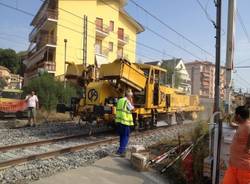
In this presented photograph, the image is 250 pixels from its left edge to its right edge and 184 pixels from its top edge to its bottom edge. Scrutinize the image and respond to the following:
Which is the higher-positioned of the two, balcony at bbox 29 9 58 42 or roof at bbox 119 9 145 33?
roof at bbox 119 9 145 33

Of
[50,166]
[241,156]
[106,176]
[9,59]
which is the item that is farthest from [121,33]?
[241,156]

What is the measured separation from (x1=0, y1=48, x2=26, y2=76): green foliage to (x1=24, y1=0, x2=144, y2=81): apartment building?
3380cm

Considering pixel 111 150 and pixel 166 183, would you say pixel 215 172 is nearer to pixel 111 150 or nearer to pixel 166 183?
pixel 166 183

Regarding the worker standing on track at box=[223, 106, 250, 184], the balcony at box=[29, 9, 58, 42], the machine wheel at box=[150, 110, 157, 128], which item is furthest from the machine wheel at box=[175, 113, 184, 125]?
the balcony at box=[29, 9, 58, 42]

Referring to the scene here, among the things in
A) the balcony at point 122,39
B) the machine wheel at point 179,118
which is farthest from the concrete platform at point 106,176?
the balcony at point 122,39

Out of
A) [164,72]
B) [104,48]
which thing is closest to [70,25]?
[104,48]

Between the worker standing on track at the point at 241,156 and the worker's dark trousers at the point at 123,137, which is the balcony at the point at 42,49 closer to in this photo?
the worker's dark trousers at the point at 123,137

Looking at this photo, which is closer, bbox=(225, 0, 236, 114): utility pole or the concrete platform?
the concrete platform

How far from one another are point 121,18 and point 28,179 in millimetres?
51921

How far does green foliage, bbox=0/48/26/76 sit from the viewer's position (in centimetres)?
8919

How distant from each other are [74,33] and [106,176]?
4129 cm

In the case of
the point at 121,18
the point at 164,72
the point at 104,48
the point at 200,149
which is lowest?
the point at 200,149

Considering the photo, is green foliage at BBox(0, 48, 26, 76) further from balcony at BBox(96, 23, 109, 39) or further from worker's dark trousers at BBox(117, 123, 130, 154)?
worker's dark trousers at BBox(117, 123, 130, 154)

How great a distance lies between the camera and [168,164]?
8.80 m
